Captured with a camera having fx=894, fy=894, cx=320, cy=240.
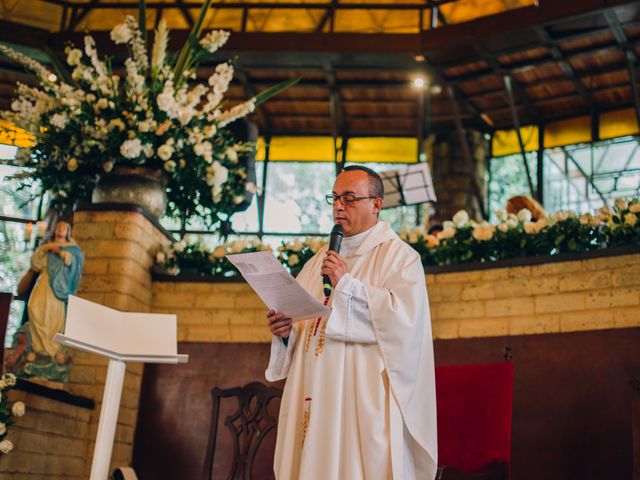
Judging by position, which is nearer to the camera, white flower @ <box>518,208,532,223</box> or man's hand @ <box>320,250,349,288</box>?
man's hand @ <box>320,250,349,288</box>

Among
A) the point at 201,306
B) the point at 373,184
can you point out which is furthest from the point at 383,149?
the point at 373,184

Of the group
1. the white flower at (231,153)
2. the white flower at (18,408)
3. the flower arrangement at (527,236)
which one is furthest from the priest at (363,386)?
the white flower at (231,153)

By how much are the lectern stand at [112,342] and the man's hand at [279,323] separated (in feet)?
1.10

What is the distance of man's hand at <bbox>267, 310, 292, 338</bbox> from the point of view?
3170mm

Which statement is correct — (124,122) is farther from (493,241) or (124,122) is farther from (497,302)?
(497,302)

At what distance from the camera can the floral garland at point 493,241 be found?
4.97 m

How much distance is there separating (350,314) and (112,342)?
874 mm

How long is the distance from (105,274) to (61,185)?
0.79 meters

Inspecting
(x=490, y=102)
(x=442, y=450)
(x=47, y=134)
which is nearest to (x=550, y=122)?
(x=490, y=102)

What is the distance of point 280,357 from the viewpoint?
3299 mm

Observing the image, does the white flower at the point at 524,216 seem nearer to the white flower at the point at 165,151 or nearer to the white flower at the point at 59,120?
the white flower at the point at 165,151

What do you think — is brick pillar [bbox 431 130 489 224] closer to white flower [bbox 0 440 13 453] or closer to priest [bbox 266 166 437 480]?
white flower [bbox 0 440 13 453]

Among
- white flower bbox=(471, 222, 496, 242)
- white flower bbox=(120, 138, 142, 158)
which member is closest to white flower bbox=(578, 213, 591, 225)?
white flower bbox=(471, 222, 496, 242)

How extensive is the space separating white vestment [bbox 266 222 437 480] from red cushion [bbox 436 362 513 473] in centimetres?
84
